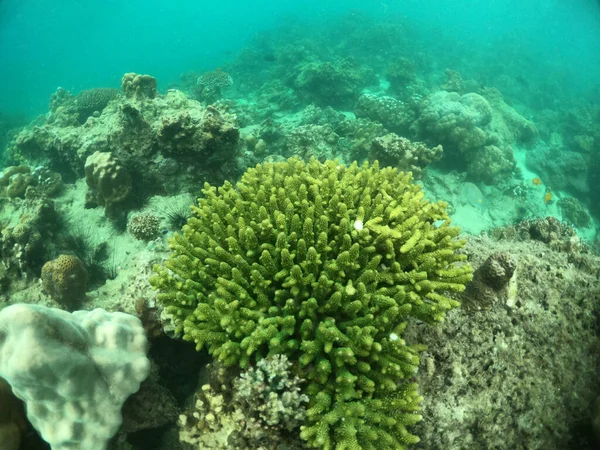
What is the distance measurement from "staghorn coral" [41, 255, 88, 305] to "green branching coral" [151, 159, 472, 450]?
370 centimetres

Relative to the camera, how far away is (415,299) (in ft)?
10.0

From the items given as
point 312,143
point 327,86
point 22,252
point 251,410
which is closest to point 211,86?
point 327,86

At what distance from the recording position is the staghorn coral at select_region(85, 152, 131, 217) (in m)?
7.73

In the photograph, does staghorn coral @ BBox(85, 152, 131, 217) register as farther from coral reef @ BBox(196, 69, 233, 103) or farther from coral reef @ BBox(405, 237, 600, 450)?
coral reef @ BBox(196, 69, 233, 103)

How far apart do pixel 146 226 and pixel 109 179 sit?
1867 millimetres

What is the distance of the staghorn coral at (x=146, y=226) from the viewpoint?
6871mm

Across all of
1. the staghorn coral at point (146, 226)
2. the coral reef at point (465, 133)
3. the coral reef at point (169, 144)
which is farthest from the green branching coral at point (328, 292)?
the coral reef at point (465, 133)

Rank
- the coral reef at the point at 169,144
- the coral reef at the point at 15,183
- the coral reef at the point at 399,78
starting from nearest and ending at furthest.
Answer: the coral reef at the point at 169,144 < the coral reef at the point at 15,183 < the coral reef at the point at 399,78

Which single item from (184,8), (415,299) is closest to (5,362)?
(415,299)

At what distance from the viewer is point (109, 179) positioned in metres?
7.71

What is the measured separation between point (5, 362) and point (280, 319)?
2596mm

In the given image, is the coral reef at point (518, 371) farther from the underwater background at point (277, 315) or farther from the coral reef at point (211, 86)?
the coral reef at point (211, 86)

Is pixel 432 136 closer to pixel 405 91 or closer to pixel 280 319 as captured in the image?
pixel 405 91

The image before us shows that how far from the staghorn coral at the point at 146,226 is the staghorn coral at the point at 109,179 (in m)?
1.43
